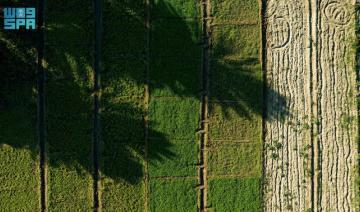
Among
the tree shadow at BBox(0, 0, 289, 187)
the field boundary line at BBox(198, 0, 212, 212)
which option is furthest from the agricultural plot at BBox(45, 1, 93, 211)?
the field boundary line at BBox(198, 0, 212, 212)

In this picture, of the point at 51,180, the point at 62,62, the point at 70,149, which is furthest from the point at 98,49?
the point at 51,180

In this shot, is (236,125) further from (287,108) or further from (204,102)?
(287,108)

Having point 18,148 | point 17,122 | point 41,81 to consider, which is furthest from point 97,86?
point 18,148

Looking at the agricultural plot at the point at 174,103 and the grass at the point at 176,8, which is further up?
the grass at the point at 176,8

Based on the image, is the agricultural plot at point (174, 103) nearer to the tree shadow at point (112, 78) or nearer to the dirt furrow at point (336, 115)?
the tree shadow at point (112, 78)

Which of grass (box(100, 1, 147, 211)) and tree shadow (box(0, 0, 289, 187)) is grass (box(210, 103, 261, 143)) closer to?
tree shadow (box(0, 0, 289, 187))

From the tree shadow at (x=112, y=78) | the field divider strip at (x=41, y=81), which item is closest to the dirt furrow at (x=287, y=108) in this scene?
the tree shadow at (x=112, y=78)
